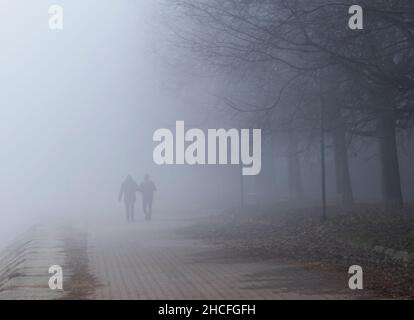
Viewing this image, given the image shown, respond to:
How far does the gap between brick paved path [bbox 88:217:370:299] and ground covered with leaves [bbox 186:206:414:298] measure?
672 mm

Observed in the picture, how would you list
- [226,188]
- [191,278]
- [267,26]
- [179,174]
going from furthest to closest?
[226,188], [267,26], [179,174], [191,278]

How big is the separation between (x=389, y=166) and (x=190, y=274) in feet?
38.0

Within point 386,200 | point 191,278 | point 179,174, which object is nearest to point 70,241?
point 179,174

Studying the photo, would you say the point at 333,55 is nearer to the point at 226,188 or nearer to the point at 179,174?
the point at 179,174

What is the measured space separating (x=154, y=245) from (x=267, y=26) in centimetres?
562

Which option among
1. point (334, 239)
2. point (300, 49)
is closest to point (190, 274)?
point (300, 49)

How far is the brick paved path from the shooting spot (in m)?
9.77

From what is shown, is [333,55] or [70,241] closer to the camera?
[333,55]

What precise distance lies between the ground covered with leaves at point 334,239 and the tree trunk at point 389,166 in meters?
0.65

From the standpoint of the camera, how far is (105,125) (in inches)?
579

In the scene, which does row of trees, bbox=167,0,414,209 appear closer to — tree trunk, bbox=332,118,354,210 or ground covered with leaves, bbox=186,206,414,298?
ground covered with leaves, bbox=186,206,414,298

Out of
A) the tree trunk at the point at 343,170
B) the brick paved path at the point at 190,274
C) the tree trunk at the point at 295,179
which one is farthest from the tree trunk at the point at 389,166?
the tree trunk at the point at 295,179

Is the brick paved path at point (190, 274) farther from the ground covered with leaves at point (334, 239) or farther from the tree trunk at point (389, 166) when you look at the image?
the tree trunk at point (389, 166)

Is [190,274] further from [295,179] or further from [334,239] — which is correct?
[295,179]
